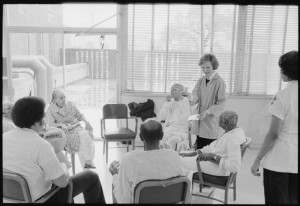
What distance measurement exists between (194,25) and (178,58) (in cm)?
58

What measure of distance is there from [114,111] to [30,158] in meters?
2.68

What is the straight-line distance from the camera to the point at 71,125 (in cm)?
387

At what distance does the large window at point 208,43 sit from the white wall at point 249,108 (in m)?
0.13

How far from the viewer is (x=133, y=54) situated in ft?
16.6

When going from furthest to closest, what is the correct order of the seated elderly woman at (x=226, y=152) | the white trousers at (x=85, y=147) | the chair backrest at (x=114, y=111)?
the chair backrest at (x=114, y=111) < the white trousers at (x=85, y=147) < the seated elderly woman at (x=226, y=152)

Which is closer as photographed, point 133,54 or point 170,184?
point 170,184

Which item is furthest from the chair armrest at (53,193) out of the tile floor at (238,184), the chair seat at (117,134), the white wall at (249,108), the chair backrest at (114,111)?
the white wall at (249,108)

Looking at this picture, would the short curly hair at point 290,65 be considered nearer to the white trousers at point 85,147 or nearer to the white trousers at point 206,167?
the white trousers at point 206,167

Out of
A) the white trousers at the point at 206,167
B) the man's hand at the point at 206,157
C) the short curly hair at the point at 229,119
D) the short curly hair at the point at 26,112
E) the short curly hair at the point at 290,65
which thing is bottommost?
the white trousers at the point at 206,167

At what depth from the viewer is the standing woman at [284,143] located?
1850mm

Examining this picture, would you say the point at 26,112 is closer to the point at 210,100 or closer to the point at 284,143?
the point at 284,143

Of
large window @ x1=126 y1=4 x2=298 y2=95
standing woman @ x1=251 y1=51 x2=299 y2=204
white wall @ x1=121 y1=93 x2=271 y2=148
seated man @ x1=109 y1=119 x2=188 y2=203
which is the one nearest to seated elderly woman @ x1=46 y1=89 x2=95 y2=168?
white wall @ x1=121 y1=93 x2=271 y2=148

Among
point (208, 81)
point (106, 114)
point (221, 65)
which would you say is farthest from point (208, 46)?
point (106, 114)

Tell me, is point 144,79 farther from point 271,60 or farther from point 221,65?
point 271,60
